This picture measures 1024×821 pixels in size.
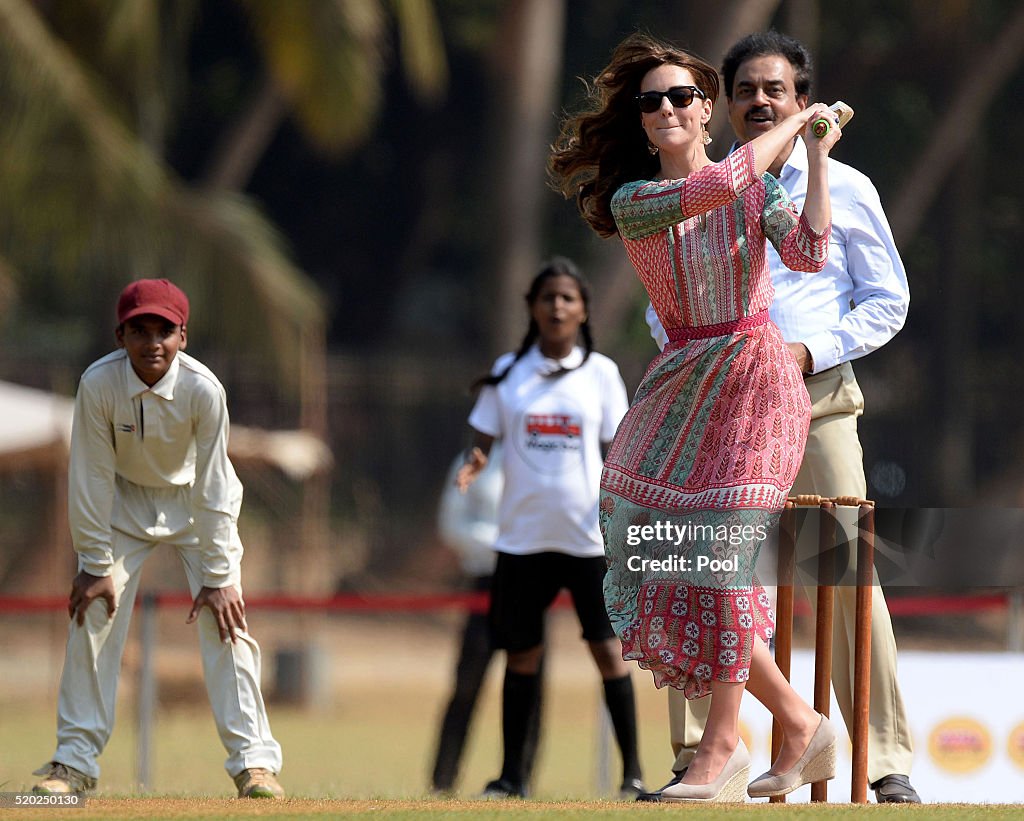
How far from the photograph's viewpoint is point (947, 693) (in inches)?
313

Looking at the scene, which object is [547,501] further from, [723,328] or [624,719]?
[723,328]

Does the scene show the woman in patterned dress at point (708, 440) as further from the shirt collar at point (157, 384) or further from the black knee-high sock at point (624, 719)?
the black knee-high sock at point (624, 719)

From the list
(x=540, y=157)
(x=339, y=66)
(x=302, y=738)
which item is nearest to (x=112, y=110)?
(x=339, y=66)

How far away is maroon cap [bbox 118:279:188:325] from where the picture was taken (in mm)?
5828

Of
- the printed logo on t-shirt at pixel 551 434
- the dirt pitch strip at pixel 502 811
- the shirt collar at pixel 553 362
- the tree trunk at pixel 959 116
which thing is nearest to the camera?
the dirt pitch strip at pixel 502 811

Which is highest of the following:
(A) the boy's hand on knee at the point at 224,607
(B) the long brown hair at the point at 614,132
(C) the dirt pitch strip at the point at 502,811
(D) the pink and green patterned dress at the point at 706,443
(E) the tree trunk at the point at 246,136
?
(E) the tree trunk at the point at 246,136

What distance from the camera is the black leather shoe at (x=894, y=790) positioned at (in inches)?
220

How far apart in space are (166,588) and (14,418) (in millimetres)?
5765

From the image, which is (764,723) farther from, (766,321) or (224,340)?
(224,340)

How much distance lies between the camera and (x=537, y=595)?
7137mm

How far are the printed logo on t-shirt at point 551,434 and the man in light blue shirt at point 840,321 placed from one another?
5.36 ft

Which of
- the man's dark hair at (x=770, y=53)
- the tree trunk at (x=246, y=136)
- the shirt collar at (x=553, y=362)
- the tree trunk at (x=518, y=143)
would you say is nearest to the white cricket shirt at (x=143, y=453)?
the shirt collar at (x=553, y=362)

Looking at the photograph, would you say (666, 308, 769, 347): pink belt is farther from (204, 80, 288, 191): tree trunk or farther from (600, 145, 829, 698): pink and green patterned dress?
(204, 80, 288, 191): tree trunk

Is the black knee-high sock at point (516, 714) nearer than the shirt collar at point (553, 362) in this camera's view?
Yes
